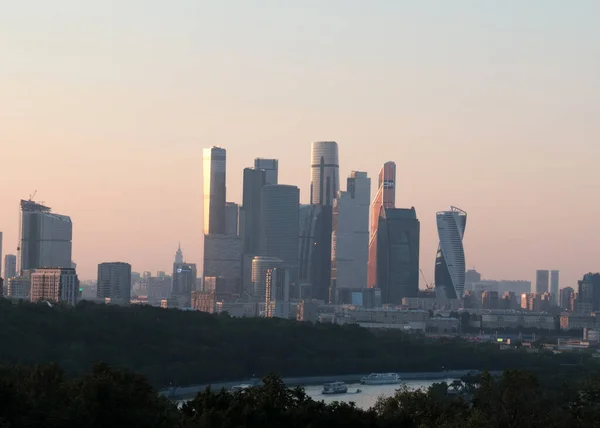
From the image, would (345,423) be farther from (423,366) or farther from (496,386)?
(423,366)

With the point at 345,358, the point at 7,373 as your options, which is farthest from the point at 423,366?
the point at 7,373

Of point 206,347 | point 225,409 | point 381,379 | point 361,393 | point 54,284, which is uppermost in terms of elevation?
point 54,284

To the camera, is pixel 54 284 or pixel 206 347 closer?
pixel 206 347

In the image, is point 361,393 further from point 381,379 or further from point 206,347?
point 206,347

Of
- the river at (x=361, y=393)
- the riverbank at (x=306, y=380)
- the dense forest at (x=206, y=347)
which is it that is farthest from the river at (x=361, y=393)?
the dense forest at (x=206, y=347)

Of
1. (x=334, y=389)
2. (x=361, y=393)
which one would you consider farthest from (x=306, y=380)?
(x=361, y=393)

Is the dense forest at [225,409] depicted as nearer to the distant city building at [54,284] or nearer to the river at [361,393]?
the river at [361,393]
